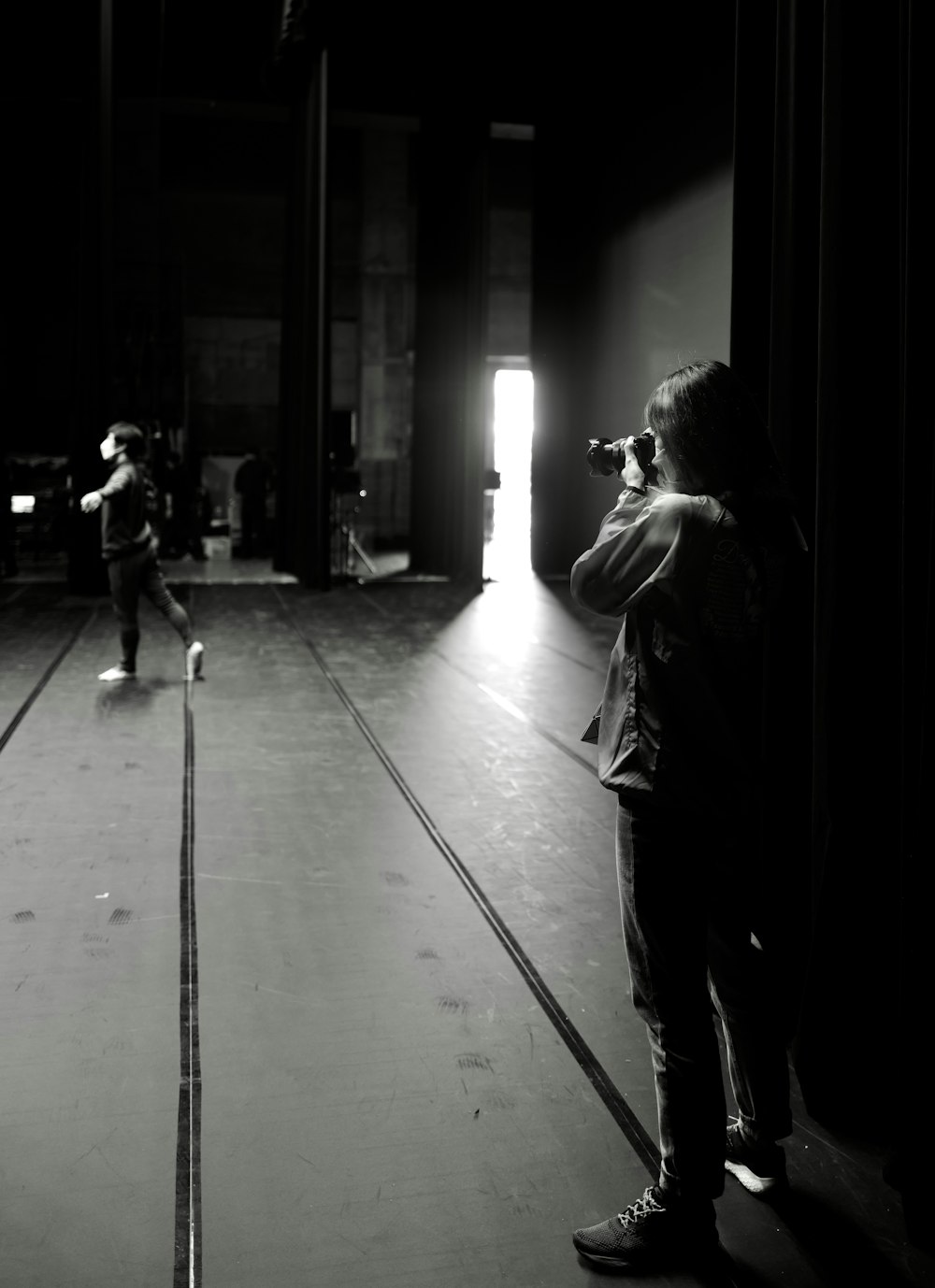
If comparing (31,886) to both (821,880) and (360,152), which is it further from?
(360,152)

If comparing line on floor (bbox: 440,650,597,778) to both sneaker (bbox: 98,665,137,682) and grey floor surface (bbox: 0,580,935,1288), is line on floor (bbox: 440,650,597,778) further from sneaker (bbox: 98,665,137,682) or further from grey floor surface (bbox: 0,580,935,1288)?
sneaker (bbox: 98,665,137,682)

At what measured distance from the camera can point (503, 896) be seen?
389 cm

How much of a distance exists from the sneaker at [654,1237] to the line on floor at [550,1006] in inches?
10.3

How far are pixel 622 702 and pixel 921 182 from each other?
1.02 metres

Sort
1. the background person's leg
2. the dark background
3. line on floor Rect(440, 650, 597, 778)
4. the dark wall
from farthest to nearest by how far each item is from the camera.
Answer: the dark wall < the background person's leg < line on floor Rect(440, 650, 597, 778) < the dark background

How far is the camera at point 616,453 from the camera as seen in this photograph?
1996 mm

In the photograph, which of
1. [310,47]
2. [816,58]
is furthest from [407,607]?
[816,58]

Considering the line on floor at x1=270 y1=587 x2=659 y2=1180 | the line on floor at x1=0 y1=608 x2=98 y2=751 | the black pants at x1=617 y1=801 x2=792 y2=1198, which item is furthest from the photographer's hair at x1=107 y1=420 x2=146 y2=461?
the black pants at x1=617 y1=801 x2=792 y2=1198

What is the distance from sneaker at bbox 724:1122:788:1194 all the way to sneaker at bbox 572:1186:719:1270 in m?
0.22

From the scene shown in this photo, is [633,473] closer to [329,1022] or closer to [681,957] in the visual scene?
[681,957]

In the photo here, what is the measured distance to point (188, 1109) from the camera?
2.54 metres

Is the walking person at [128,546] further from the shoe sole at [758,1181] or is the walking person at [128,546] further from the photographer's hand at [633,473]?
the shoe sole at [758,1181]

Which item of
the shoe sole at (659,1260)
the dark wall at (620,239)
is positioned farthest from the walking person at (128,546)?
the shoe sole at (659,1260)

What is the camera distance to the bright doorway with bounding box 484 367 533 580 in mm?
17688
